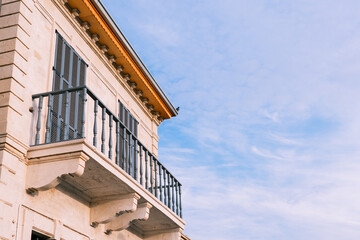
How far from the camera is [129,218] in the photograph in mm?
11977

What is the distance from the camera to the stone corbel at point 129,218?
12.0m

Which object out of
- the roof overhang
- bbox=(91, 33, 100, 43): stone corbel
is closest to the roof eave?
the roof overhang

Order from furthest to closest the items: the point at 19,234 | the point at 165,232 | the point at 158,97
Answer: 1. the point at 158,97
2. the point at 165,232
3. the point at 19,234

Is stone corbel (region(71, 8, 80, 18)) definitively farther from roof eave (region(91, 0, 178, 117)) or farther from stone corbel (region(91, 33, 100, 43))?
stone corbel (region(91, 33, 100, 43))

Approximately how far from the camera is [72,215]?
421 inches

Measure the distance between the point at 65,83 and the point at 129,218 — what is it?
354 centimetres

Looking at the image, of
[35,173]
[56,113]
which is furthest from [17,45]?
[35,173]

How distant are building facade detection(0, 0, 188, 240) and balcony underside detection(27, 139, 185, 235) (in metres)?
0.02

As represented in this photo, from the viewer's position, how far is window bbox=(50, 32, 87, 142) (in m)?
10.5

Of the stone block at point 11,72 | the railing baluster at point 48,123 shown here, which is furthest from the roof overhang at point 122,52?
the railing baluster at point 48,123

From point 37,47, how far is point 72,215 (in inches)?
144

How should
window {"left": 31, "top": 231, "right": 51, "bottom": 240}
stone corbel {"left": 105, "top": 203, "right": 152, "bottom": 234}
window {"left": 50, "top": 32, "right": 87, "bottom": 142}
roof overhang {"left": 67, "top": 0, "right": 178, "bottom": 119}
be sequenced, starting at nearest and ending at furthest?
1. window {"left": 31, "top": 231, "right": 51, "bottom": 240}
2. window {"left": 50, "top": 32, "right": 87, "bottom": 142}
3. stone corbel {"left": 105, "top": 203, "right": 152, "bottom": 234}
4. roof overhang {"left": 67, "top": 0, "right": 178, "bottom": 119}

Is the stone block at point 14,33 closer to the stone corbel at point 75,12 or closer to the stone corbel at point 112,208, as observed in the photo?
the stone corbel at point 75,12

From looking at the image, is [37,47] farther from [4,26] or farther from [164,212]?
[164,212]
